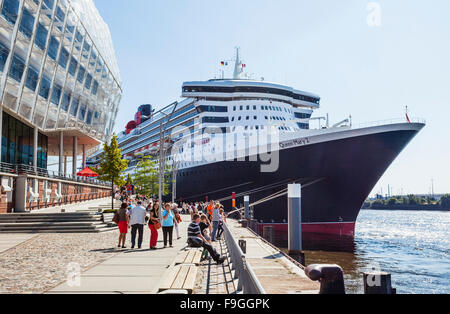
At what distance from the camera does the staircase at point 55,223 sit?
20.4m

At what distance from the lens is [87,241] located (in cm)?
1608

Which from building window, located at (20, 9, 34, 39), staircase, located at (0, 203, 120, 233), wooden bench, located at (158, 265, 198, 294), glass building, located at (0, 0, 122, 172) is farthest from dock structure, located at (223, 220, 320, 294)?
building window, located at (20, 9, 34, 39)

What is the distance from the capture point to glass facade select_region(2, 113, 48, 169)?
3184cm

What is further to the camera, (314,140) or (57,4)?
(57,4)

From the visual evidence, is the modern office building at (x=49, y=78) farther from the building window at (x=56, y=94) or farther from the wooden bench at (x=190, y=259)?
the wooden bench at (x=190, y=259)

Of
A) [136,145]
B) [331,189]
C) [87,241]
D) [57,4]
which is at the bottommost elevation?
[87,241]

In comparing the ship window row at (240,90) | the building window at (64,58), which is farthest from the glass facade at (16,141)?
the ship window row at (240,90)

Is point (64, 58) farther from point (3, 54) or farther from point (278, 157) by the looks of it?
point (278, 157)

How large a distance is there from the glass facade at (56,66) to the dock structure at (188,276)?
67.6 feet

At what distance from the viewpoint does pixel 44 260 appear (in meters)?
10.9

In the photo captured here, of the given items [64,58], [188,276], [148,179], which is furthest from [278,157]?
[148,179]

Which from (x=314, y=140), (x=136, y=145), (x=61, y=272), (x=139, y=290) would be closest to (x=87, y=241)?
(x=61, y=272)

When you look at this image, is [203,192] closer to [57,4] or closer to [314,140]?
[314,140]

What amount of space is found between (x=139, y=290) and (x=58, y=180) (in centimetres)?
2813
